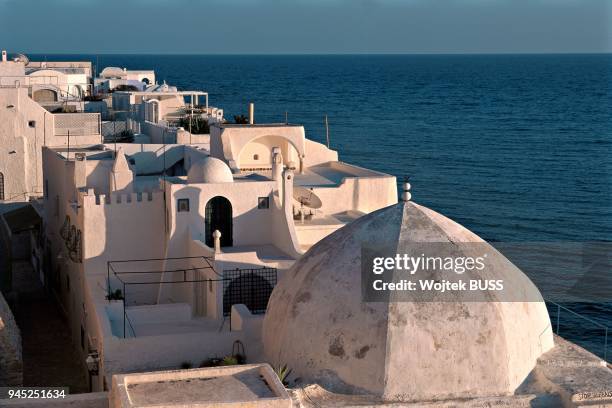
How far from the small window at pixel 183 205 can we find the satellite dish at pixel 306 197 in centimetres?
482

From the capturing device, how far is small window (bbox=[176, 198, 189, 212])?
24.1 meters

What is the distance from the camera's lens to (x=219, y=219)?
24422 millimetres

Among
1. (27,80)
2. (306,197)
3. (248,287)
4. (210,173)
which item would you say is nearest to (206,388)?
(248,287)

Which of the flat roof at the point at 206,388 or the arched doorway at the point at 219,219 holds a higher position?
the arched doorway at the point at 219,219

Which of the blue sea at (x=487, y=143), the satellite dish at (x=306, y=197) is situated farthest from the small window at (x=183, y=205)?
the blue sea at (x=487, y=143)

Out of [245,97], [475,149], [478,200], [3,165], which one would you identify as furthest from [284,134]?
[245,97]

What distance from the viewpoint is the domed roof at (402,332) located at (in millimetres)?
16312

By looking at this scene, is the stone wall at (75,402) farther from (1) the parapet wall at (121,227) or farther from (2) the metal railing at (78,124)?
(2) the metal railing at (78,124)

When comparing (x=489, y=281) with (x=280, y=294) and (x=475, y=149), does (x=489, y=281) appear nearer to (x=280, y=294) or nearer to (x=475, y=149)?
(x=280, y=294)

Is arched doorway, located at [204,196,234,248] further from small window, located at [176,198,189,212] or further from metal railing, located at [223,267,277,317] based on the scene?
metal railing, located at [223,267,277,317]

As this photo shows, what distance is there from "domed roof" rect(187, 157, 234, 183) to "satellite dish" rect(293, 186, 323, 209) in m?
3.97

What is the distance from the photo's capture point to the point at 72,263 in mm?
26391

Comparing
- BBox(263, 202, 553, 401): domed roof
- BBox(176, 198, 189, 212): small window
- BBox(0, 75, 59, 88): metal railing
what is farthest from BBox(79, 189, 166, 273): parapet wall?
BBox(0, 75, 59, 88): metal railing

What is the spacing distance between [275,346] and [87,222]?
8033 mm
